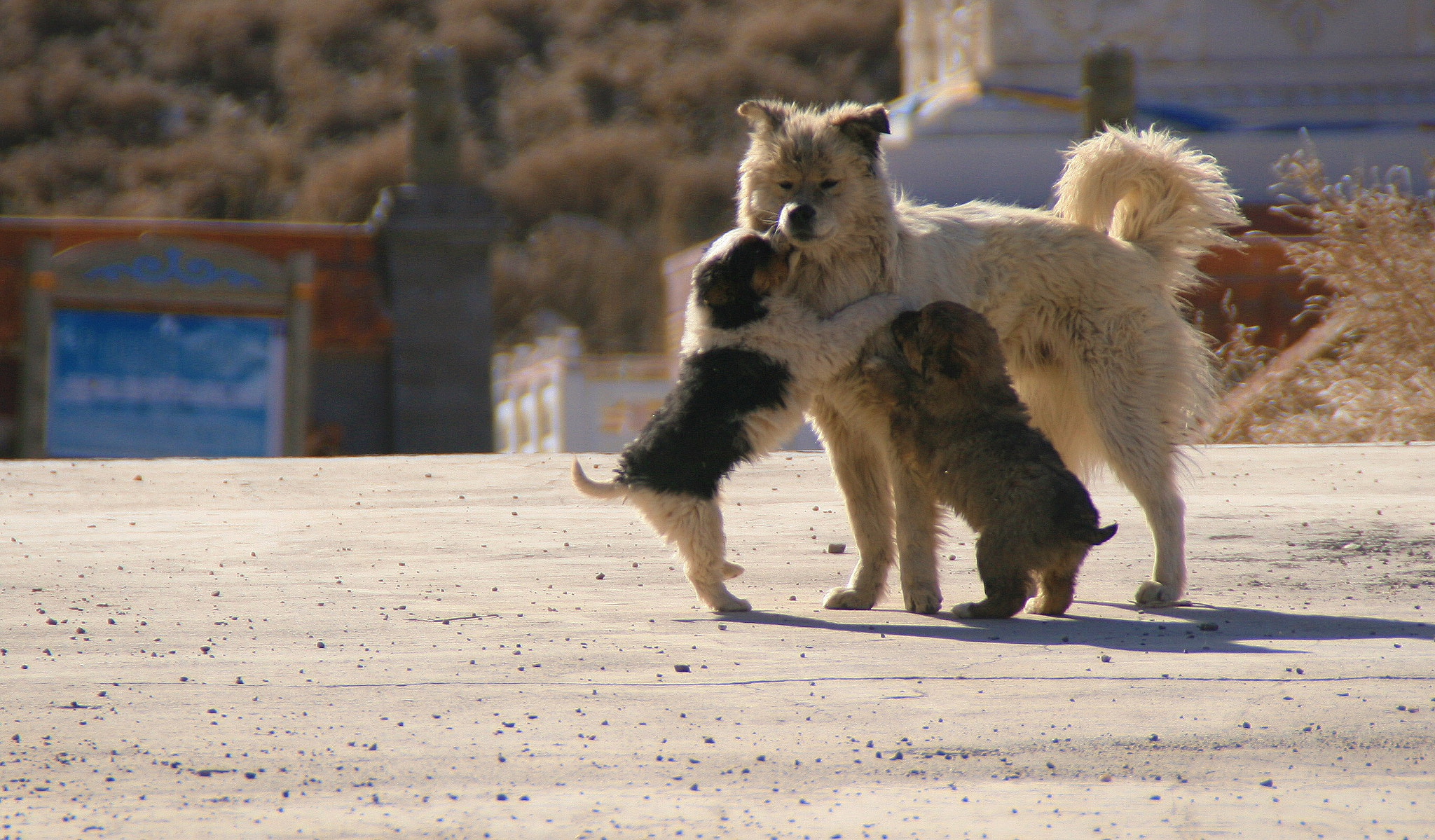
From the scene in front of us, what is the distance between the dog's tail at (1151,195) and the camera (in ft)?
19.4

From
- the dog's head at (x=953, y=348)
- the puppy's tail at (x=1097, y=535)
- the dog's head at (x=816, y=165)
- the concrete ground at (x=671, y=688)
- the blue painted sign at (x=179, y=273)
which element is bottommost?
the concrete ground at (x=671, y=688)

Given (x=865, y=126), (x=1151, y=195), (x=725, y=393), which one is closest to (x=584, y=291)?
(x=1151, y=195)

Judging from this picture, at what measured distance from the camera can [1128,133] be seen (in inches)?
239

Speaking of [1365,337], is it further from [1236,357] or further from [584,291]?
[584,291]

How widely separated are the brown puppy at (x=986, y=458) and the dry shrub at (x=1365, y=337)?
6352 mm

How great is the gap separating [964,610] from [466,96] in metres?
45.3

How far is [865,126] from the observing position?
5.30 m

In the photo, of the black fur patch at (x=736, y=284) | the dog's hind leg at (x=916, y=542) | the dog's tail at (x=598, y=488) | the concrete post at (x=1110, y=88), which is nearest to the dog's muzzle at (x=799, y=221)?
the black fur patch at (x=736, y=284)

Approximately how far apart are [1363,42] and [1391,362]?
1110 centimetres

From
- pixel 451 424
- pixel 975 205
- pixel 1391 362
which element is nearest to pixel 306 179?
pixel 451 424

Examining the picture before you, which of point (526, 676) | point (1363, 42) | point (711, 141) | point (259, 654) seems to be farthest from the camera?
point (711, 141)

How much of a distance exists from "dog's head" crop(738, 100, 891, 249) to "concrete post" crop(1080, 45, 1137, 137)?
12116 millimetres

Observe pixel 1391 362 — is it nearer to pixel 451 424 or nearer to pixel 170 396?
pixel 451 424

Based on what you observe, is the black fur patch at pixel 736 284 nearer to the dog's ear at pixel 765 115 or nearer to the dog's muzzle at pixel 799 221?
the dog's muzzle at pixel 799 221
